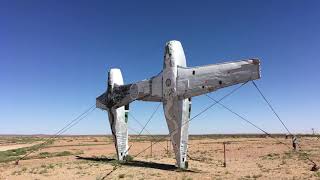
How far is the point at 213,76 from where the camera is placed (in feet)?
70.2

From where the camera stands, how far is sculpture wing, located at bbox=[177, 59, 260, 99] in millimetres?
19656

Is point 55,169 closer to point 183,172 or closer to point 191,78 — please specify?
point 183,172

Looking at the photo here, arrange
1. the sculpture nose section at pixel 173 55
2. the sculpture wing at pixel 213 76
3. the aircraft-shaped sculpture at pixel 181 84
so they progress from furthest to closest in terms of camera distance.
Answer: the sculpture nose section at pixel 173 55, the aircraft-shaped sculpture at pixel 181 84, the sculpture wing at pixel 213 76

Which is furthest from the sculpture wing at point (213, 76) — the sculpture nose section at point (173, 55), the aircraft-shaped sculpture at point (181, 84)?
the sculpture nose section at point (173, 55)

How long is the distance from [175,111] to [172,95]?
102 cm

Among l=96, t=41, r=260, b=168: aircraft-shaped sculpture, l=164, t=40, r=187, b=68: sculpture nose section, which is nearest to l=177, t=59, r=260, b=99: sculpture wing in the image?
l=96, t=41, r=260, b=168: aircraft-shaped sculpture

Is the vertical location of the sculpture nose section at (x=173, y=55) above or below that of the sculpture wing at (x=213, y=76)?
above

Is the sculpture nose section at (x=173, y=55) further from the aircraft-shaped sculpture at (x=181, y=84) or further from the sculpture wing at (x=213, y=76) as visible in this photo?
the sculpture wing at (x=213, y=76)

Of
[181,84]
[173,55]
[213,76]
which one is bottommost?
[181,84]

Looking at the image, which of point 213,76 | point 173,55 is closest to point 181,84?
point 173,55

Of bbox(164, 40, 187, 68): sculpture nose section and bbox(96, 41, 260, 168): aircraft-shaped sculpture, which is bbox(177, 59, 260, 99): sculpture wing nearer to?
bbox(96, 41, 260, 168): aircraft-shaped sculpture

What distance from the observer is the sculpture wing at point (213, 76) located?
64.5 ft

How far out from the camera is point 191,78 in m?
22.5

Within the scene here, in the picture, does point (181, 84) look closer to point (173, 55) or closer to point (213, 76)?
point (173, 55)
